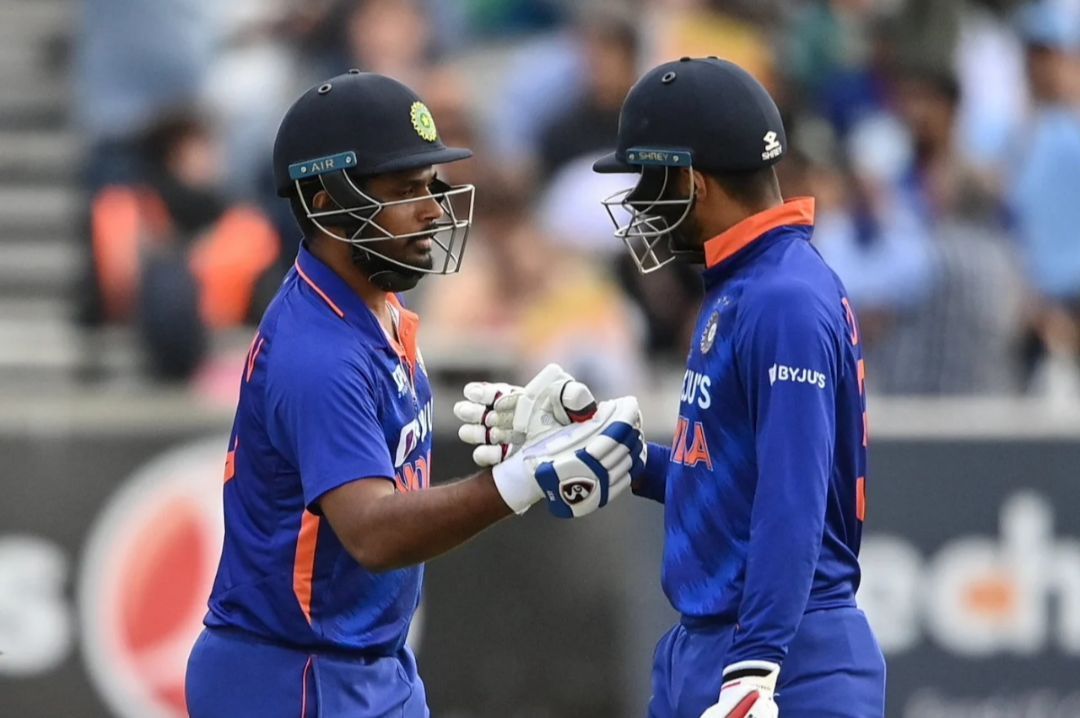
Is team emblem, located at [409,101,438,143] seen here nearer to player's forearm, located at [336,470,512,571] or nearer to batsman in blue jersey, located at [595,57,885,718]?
batsman in blue jersey, located at [595,57,885,718]

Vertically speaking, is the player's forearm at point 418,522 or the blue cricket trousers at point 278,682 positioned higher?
the player's forearm at point 418,522

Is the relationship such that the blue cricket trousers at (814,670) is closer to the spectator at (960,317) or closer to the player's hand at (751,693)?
the player's hand at (751,693)

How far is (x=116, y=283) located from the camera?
8.84m

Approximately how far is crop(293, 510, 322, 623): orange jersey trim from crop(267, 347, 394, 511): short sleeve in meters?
0.13

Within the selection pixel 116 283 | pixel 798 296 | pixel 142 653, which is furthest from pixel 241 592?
pixel 116 283

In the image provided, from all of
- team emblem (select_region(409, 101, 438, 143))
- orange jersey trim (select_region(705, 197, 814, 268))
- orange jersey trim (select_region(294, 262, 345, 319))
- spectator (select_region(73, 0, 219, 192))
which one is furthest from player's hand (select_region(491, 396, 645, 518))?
spectator (select_region(73, 0, 219, 192))

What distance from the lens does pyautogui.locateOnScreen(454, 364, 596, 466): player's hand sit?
437cm

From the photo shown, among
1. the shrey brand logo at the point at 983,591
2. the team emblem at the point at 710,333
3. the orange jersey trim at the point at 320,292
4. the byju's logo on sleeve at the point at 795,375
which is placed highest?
the orange jersey trim at the point at 320,292

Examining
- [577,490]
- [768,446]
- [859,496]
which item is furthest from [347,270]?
[859,496]

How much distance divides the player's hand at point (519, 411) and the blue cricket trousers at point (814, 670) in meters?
0.60

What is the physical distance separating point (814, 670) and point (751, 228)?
1004 millimetres

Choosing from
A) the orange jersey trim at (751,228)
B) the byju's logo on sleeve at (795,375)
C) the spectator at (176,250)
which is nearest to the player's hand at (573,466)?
the byju's logo on sleeve at (795,375)

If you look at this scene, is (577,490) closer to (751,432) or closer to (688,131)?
(751,432)

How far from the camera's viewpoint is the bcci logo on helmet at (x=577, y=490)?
14.0ft
